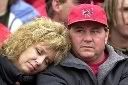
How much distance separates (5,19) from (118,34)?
813 millimetres

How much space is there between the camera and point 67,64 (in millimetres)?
2188

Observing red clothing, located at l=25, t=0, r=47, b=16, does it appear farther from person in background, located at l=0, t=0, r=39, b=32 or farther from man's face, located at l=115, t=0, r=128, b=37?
man's face, located at l=115, t=0, r=128, b=37

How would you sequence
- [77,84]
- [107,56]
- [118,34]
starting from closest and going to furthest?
[77,84] → [107,56] → [118,34]

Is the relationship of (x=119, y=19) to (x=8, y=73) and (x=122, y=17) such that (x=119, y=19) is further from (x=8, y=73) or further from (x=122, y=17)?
(x=8, y=73)

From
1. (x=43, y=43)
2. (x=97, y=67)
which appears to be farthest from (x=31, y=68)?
(x=97, y=67)

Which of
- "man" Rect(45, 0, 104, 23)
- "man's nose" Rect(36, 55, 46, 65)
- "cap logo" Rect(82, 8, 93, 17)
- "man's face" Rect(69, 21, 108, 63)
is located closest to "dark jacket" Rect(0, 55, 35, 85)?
"man's nose" Rect(36, 55, 46, 65)

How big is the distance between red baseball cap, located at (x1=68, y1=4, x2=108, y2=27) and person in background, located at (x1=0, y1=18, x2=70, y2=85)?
0.10 metres

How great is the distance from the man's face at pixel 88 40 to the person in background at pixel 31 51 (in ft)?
0.19

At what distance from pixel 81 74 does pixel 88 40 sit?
176 mm

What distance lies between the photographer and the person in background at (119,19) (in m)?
2.72

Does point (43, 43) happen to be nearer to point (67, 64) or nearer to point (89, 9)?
point (67, 64)

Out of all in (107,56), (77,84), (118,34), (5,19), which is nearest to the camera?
(77,84)

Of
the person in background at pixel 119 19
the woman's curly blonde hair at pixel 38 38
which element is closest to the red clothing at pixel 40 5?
the person in background at pixel 119 19

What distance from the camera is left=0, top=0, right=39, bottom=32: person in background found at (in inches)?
119
